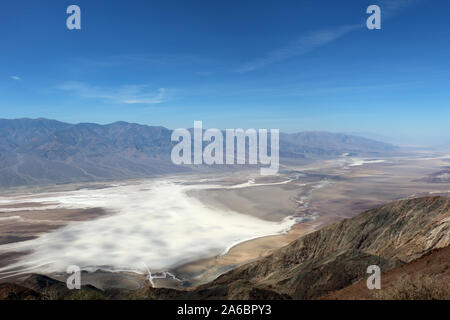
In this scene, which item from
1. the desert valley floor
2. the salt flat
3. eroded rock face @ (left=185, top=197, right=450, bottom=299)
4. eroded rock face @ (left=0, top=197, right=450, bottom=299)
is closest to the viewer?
eroded rock face @ (left=0, top=197, right=450, bottom=299)

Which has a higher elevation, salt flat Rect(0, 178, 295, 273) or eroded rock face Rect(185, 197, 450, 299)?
eroded rock face Rect(185, 197, 450, 299)

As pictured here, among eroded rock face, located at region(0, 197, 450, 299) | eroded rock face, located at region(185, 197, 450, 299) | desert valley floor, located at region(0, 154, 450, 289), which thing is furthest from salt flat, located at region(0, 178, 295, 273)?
eroded rock face, located at region(185, 197, 450, 299)

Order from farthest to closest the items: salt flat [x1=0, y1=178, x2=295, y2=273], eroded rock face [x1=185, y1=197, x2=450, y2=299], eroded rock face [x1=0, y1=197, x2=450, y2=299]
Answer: salt flat [x1=0, y1=178, x2=295, y2=273], eroded rock face [x1=185, y1=197, x2=450, y2=299], eroded rock face [x1=0, y1=197, x2=450, y2=299]

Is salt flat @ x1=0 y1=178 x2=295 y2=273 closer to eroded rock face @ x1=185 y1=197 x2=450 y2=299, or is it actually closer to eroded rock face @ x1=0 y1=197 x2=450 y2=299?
eroded rock face @ x1=0 y1=197 x2=450 y2=299

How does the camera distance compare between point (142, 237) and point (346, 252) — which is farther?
point (142, 237)

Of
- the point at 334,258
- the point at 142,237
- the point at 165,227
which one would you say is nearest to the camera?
the point at 334,258

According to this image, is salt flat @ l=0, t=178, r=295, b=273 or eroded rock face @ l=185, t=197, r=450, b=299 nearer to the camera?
eroded rock face @ l=185, t=197, r=450, b=299

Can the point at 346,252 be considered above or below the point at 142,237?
above

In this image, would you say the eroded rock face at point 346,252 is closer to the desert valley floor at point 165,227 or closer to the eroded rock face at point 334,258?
the eroded rock face at point 334,258

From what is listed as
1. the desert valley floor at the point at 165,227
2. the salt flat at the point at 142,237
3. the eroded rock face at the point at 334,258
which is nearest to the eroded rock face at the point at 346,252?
the eroded rock face at the point at 334,258

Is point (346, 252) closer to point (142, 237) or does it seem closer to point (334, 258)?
point (334, 258)

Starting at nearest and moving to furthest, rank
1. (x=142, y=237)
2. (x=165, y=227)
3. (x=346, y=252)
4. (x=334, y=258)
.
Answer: (x=334, y=258)
(x=346, y=252)
(x=142, y=237)
(x=165, y=227)

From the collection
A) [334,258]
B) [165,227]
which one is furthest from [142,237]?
[334,258]
